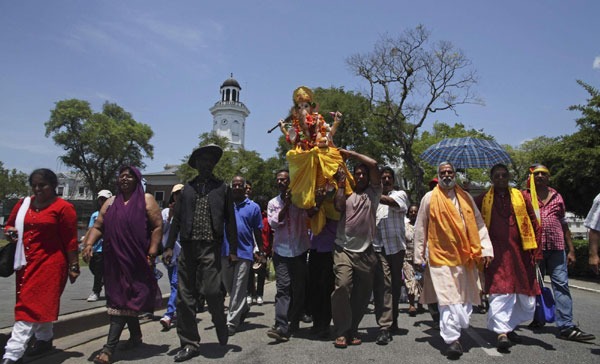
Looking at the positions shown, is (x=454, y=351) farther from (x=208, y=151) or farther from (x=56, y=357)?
(x=56, y=357)

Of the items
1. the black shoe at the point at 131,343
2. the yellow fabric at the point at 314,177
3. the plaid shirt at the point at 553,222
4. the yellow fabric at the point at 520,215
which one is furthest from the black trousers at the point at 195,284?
the plaid shirt at the point at 553,222

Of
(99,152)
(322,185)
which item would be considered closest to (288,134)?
(322,185)

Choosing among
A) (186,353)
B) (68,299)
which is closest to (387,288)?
(186,353)

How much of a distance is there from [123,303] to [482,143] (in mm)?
6258

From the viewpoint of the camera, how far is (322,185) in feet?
16.2

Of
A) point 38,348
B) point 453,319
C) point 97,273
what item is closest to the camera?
point 38,348

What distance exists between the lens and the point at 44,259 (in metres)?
4.24

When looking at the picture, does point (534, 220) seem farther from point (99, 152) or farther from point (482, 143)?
point (99, 152)

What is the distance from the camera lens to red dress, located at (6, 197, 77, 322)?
4.07 metres

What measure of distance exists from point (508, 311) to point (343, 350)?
1.94m

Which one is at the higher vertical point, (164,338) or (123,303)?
(123,303)

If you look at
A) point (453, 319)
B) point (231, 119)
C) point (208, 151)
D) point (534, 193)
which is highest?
point (231, 119)

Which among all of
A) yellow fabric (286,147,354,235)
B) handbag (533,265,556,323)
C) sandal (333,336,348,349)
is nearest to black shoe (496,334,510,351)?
handbag (533,265,556,323)

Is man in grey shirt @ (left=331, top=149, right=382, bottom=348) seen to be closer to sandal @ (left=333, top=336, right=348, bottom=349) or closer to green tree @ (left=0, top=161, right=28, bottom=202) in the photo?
sandal @ (left=333, top=336, right=348, bottom=349)
